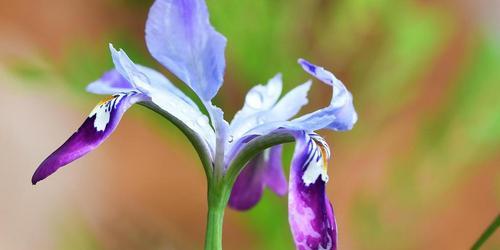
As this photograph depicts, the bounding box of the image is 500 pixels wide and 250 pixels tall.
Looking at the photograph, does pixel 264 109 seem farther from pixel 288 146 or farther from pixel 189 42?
pixel 288 146

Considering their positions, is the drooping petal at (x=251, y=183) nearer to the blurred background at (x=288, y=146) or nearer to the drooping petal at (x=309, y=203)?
the drooping petal at (x=309, y=203)

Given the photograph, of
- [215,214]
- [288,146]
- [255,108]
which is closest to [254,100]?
[255,108]

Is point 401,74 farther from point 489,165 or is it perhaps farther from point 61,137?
point 61,137

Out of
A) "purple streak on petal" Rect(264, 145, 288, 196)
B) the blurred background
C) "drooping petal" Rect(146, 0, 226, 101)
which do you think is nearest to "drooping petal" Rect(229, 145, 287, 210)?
"purple streak on petal" Rect(264, 145, 288, 196)

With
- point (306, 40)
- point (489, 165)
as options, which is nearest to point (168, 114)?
point (306, 40)

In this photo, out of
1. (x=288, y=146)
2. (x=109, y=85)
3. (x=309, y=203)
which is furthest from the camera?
(x=288, y=146)

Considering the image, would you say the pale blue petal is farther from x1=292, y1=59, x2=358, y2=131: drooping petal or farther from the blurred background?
the blurred background
